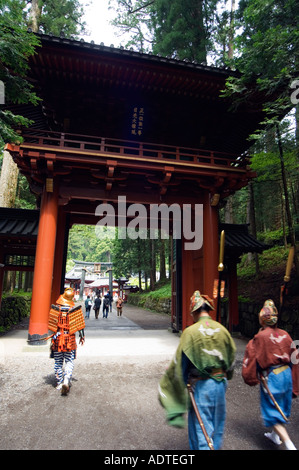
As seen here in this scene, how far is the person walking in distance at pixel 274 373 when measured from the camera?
2.79 meters

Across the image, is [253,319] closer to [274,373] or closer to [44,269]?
[274,373]

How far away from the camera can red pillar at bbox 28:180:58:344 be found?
6945mm

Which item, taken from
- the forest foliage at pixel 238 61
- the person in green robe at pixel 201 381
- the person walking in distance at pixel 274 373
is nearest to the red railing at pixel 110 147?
the forest foliage at pixel 238 61

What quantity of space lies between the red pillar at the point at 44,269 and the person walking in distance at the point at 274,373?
5.78 m

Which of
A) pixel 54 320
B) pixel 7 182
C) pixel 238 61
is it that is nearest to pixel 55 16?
pixel 7 182

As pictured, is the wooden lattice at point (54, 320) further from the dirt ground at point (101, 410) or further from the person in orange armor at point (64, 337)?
the dirt ground at point (101, 410)

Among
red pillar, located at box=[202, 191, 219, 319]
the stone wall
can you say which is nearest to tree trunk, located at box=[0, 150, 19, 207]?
red pillar, located at box=[202, 191, 219, 319]

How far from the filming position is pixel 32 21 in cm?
1263

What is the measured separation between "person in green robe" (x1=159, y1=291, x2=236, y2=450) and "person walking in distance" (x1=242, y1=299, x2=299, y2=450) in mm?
724

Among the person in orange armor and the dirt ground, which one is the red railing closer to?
the person in orange armor

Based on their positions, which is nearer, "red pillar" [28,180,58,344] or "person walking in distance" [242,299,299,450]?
"person walking in distance" [242,299,299,450]

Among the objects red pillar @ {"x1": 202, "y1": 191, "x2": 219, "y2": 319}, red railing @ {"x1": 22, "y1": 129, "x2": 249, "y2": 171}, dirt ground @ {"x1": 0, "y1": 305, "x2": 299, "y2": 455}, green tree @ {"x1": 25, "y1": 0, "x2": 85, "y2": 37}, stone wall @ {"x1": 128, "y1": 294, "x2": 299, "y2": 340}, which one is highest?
green tree @ {"x1": 25, "y1": 0, "x2": 85, "y2": 37}

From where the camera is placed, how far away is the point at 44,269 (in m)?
7.27

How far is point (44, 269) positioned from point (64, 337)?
3507 mm
